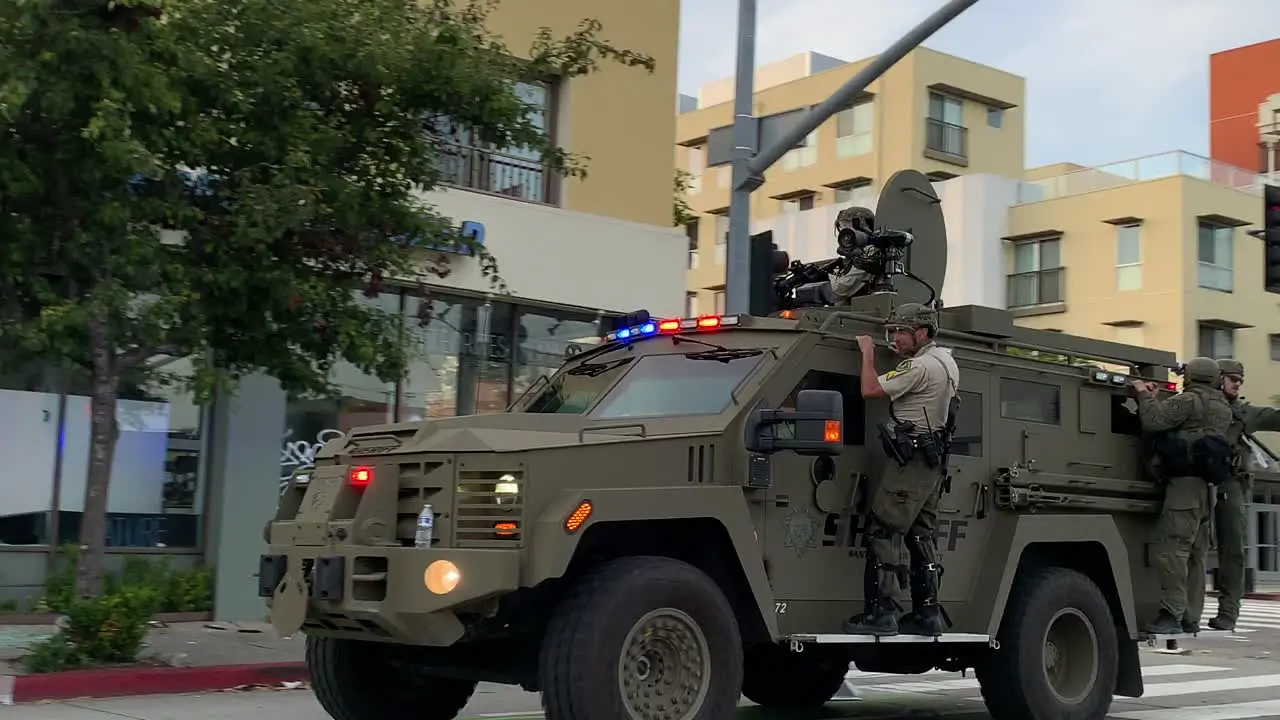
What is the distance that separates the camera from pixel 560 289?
17578 mm

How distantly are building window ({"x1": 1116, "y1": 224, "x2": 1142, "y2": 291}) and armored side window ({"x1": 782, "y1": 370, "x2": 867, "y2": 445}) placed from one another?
30470 millimetres

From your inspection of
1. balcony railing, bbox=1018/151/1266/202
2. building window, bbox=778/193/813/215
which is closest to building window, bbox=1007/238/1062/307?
balcony railing, bbox=1018/151/1266/202

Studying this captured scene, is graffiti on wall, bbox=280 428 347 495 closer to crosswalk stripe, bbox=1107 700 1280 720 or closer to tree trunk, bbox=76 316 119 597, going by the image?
tree trunk, bbox=76 316 119 597

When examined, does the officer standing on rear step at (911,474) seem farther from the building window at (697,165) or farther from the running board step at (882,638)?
the building window at (697,165)

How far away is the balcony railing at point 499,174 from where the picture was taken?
17.1 metres

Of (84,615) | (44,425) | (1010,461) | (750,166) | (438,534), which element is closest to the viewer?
(438,534)

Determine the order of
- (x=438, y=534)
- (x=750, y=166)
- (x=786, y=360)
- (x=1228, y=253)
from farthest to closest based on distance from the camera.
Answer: (x=1228, y=253) → (x=750, y=166) → (x=786, y=360) → (x=438, y=534)

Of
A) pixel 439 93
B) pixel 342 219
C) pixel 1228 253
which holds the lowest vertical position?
pixel 342 219

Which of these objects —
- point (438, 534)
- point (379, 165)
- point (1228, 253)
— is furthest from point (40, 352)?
point (1228, 253)

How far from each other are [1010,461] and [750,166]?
169 inches

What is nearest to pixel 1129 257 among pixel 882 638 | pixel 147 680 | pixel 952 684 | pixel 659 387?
pixel 952 684

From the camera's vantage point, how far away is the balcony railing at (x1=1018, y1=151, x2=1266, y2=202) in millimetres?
36531

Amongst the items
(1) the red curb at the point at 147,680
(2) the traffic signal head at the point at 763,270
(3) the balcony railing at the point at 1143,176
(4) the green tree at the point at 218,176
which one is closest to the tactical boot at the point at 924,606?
(2) the traffic signal head at the point at 763,270

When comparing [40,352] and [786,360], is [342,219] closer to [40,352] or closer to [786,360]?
[40,352]
